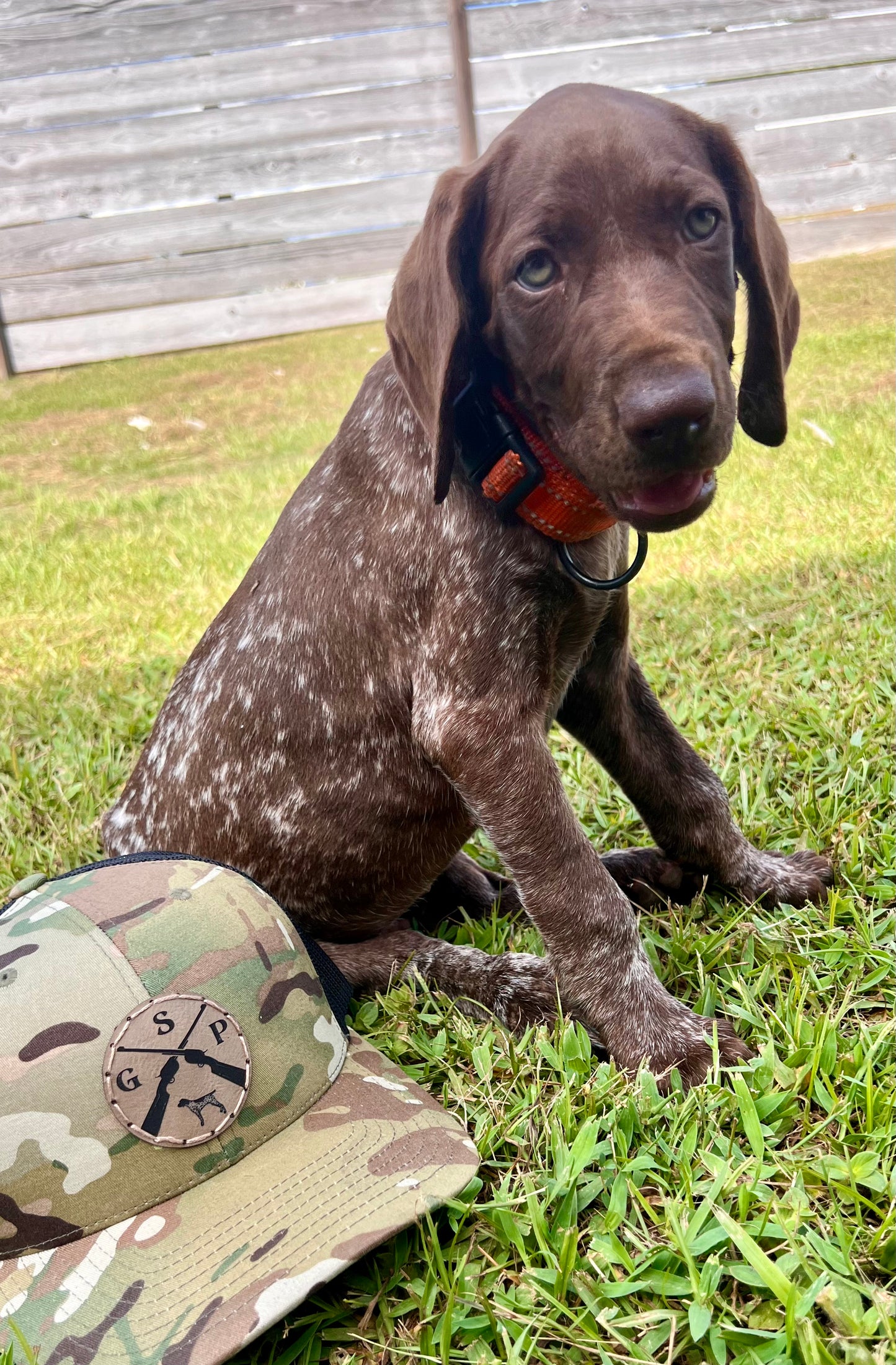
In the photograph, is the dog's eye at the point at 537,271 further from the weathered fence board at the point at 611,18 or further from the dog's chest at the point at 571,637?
the weathered fence board at the point at 611,18

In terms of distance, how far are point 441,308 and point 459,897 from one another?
5.29 feet

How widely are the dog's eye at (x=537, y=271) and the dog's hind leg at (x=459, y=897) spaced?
1.54 metres

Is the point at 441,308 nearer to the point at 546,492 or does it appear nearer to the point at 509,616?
the point at 546,492

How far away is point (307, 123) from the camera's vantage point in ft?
27.9

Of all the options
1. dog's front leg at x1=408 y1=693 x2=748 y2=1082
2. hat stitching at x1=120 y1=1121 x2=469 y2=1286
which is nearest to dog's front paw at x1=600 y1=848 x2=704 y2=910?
dog's front leg at x1=408 y1=693 x2=748 y2=1082

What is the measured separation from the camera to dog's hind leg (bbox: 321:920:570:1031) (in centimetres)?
259

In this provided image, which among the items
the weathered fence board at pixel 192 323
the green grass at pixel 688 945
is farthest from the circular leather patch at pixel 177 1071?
the weathered fence board at pixel 192 323

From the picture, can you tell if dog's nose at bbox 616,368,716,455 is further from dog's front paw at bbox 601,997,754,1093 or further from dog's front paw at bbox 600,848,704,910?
dog's front paw at bbox 600,848,704,910

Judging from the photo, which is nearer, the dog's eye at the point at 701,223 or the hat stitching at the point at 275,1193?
the hat stitching at the point at 275,1193

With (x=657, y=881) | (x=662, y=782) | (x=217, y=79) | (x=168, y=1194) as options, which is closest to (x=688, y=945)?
(x=657, y=881)

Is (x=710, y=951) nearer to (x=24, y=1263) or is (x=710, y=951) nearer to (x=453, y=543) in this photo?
(x=453, y=543)

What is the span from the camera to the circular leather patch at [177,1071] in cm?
186

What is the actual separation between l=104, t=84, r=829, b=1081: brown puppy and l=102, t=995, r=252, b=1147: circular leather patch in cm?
73

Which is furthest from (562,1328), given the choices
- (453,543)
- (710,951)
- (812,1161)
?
(453,543)
